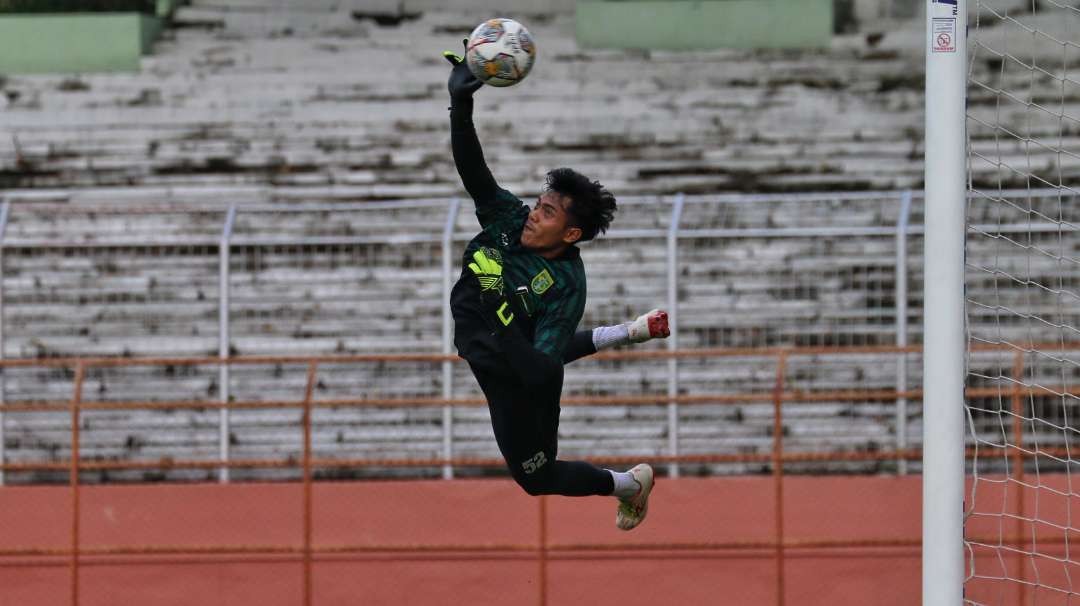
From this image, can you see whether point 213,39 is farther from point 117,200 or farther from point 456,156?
point 456,156

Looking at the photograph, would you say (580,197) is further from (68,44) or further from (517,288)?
(68,44)

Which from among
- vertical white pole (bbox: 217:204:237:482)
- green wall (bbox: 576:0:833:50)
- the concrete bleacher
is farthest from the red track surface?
green wall (bbox: 576:0:833:50)

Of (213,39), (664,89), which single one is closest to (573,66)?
(664,89)

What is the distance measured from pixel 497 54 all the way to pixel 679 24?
12.1 metres

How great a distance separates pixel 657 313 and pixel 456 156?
1.15m

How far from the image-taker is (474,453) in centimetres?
1298

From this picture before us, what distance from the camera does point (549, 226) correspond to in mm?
6012

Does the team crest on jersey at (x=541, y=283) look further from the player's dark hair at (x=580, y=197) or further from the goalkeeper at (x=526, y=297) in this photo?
the player's dark hair at (x=580, y=197)

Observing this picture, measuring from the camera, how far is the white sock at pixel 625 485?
6.68 metres

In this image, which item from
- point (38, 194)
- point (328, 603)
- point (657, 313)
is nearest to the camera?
point (657, 313)

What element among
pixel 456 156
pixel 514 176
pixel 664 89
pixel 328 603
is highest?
pixel 664 89

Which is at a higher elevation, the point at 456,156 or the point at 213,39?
the point at 213,39

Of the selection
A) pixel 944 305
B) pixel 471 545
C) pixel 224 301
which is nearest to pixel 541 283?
pixel 944 305

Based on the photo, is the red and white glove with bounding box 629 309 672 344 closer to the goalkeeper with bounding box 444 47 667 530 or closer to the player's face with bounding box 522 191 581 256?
the goalkeeper with bounding box 444 47 667 530
